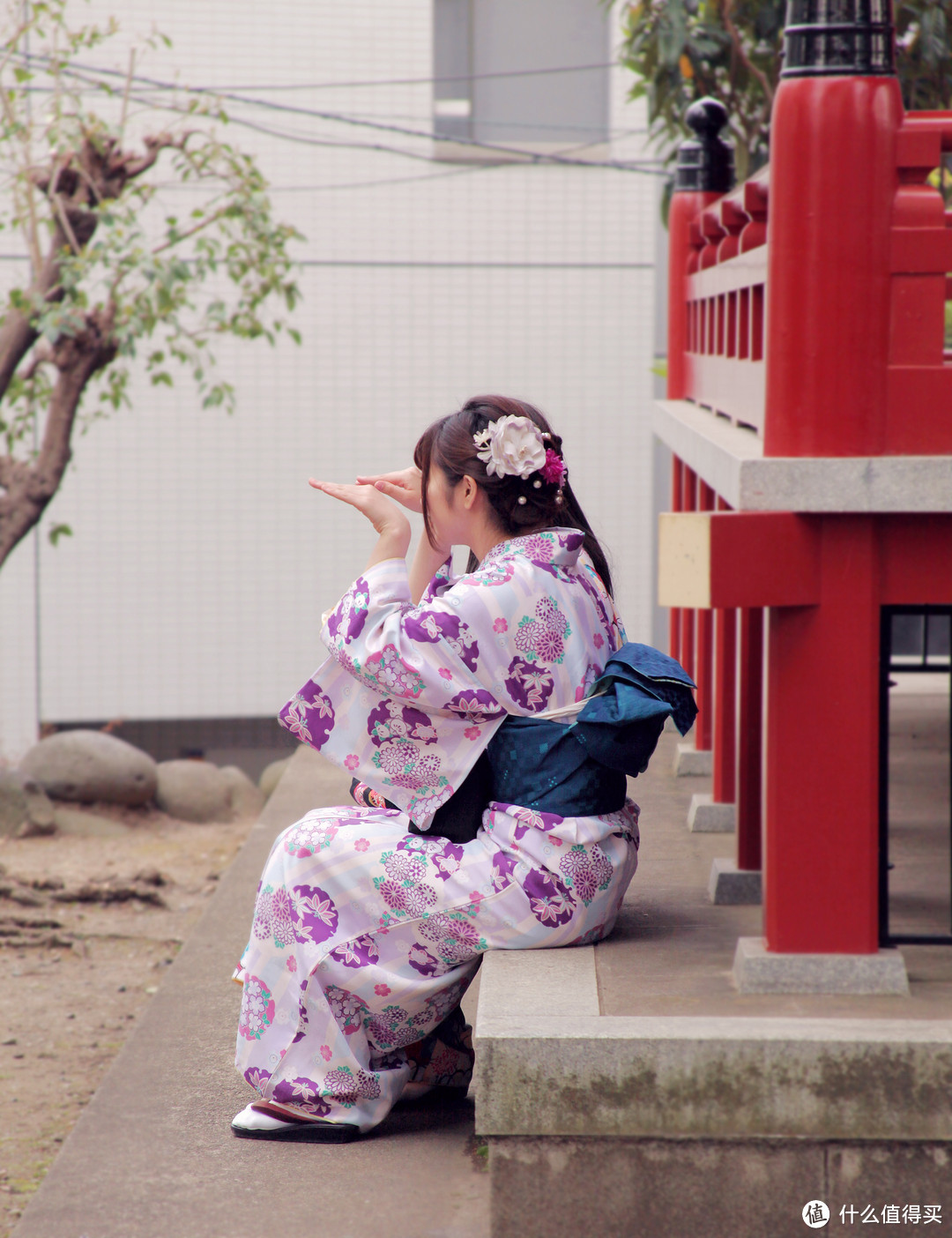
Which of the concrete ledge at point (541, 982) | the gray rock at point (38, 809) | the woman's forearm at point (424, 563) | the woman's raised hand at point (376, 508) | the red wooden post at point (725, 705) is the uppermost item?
the woman's raised hand at point (376, 508)

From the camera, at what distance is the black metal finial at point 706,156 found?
5527 mm

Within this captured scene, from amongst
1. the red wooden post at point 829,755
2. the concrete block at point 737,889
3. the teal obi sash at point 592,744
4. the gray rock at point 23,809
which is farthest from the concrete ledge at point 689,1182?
the gray rock at point 23,809

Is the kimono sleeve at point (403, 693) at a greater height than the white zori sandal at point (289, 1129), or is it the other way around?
the kimono sleeve at point (403, 693)

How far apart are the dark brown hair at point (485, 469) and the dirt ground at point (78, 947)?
200cm

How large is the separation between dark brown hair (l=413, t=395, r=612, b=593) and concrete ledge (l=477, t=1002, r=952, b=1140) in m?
1.04

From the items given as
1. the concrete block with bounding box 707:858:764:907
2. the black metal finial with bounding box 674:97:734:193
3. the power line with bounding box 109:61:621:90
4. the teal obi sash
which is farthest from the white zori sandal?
the power line with bounding box 109:61:621:90

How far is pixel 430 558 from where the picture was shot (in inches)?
125

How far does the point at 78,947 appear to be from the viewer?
5.61 meters

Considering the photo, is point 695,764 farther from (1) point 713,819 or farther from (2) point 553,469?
(2) point 553,469

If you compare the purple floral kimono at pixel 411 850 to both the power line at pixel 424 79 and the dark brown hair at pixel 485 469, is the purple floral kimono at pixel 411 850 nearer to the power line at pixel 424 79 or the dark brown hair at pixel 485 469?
the dark brown hair at pixel 485 469

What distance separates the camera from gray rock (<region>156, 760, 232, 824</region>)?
8195 mm

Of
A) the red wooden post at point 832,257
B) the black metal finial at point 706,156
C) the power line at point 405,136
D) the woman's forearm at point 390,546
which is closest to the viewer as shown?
the red wooden post at point 832,257

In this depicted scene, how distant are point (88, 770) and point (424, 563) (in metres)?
5.31

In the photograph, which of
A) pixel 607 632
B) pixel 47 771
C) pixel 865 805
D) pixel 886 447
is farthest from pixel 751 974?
pixel 47 771
